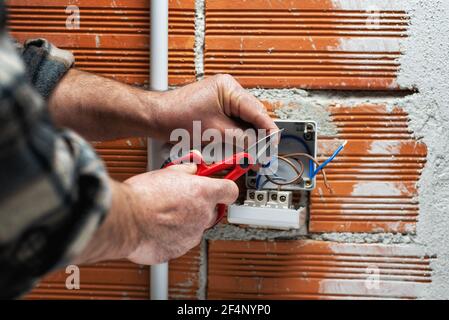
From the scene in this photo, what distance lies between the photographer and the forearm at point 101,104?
919mm

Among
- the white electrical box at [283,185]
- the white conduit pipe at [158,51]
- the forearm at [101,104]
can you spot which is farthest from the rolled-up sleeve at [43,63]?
the white electrical box at [283,185]

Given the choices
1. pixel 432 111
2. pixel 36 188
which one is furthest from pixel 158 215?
pixel 432 111

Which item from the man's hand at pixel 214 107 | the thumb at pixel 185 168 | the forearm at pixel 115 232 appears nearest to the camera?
the forearm at pixel 115 232

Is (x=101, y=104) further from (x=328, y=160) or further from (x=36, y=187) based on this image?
(x=36, y=187)

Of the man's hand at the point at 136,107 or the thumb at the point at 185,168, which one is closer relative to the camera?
the thumb at the point at 185,168

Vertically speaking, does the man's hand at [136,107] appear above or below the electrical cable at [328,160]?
above

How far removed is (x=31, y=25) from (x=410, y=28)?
0.76 metres

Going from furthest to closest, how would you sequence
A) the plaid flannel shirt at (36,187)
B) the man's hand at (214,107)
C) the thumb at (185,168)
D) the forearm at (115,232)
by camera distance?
the man's hand at (214,107) → the thumb at (185,168) → the forearm at (115,232) → the plaid flannel shirt at (36,187)

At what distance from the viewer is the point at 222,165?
82cm

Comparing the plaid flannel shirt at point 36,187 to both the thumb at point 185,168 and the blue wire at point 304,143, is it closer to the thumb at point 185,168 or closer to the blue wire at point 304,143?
the thumb at point 185,168

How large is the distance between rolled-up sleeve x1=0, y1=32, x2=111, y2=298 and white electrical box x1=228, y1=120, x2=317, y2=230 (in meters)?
0.49

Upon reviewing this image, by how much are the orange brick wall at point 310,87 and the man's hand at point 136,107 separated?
0.06 m

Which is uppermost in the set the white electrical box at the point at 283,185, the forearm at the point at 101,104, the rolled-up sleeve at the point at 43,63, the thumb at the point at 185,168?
the rolled-up sleeve at the point at 43,63

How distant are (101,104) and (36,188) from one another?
0.57 m
